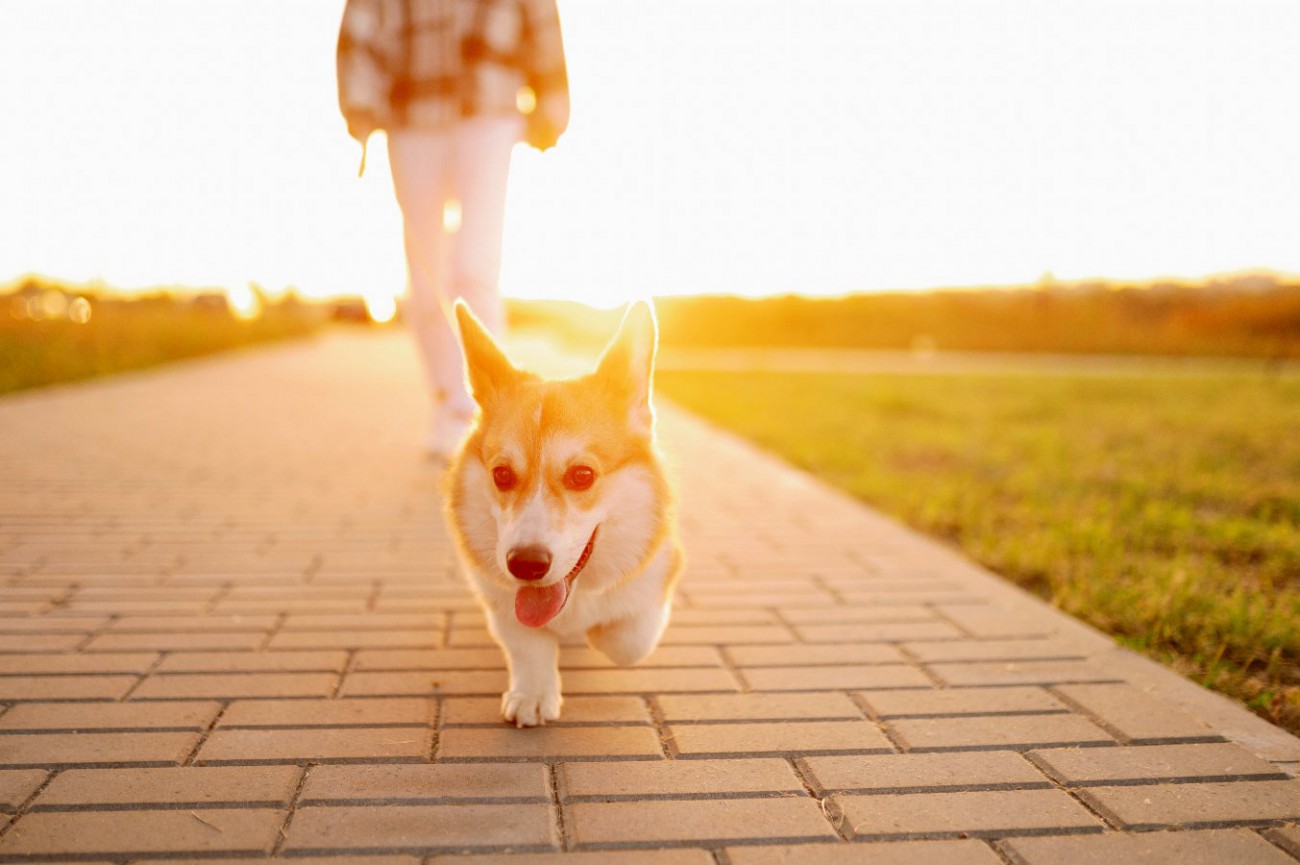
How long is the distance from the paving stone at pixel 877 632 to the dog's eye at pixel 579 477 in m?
1.02

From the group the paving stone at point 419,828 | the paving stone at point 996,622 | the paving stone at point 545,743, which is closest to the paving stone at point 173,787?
the paving stone at point 419,828

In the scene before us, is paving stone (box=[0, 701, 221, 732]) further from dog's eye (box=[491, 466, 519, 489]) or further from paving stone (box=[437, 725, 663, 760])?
dog's eye (box=[491, 466, 519, 489])

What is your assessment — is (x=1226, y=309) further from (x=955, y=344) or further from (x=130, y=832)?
(x=130, y=832)

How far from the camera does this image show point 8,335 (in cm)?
1474

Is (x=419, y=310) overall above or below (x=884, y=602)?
above

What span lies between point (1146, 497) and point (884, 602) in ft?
9.51

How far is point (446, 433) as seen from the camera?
19.2 ft

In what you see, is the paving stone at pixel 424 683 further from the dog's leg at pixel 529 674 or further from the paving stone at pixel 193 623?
the paving stone at pixel 193 623

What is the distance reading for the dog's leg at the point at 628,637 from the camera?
2.79m

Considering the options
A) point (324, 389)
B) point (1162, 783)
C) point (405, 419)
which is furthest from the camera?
point (324, 389)

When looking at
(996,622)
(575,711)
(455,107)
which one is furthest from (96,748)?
(455,107)

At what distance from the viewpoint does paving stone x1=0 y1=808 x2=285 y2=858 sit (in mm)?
1888

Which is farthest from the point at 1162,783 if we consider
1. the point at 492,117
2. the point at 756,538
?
the point at 492,117

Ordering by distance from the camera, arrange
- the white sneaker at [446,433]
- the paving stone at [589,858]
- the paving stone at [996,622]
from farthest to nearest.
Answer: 1. the white sneaker at [446,433]
2. the paving stone at [996,622]
3. the paving stone at [589,858]
